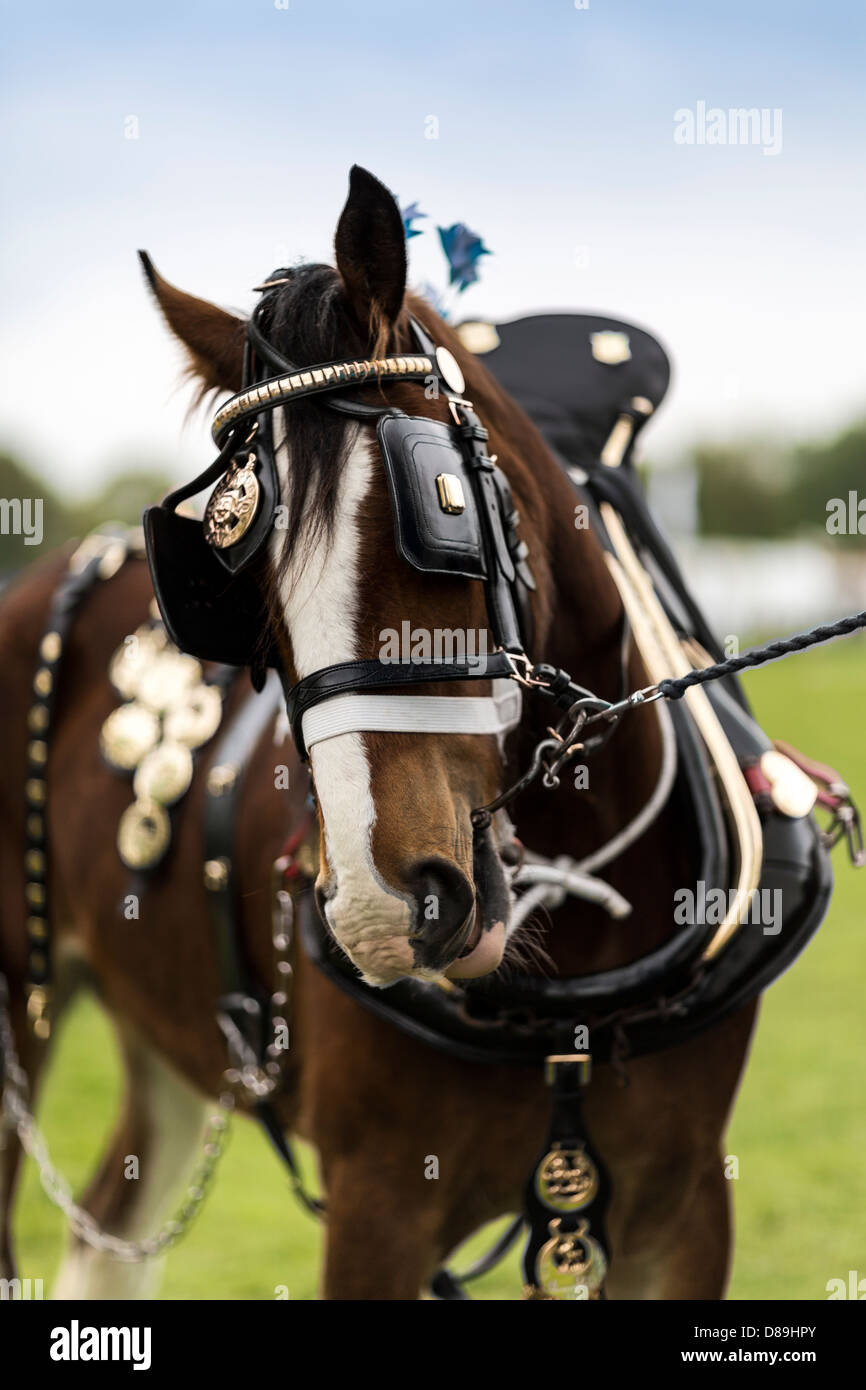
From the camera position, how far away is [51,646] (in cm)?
309

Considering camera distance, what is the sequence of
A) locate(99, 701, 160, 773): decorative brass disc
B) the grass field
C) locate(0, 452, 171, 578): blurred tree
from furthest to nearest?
the grass field
locate(0, 452, 171, 578): blurred tree
locate(99, 701, 160, 773): decorative brass disc

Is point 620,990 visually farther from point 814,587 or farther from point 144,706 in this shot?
point 814,587

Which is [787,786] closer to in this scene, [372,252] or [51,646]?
[372,252]

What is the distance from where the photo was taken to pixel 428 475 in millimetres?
1503

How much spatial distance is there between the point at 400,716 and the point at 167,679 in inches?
57.6

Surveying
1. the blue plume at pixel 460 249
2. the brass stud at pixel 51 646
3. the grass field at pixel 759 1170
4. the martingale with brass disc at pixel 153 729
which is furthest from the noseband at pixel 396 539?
the grass field at pixel 759 1170

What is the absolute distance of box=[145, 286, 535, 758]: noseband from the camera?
4.88ft

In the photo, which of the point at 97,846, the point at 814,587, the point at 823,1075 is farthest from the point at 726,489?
the point at 97,846

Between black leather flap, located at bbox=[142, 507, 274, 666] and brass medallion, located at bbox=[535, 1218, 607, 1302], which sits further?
brass medallion, located at bbox=[535, 1218, 607, 1302]

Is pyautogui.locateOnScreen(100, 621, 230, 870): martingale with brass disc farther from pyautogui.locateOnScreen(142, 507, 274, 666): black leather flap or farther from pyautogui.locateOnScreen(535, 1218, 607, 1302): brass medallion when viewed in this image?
pyautogui.locateOnScreen(535, 1218, 607, 1302): brass medallion

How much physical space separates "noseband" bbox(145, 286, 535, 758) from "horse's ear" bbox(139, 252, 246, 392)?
0.38 feet

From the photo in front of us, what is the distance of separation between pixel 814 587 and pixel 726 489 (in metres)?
9.59

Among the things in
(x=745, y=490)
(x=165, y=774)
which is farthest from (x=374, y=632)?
(x=745, y=490)

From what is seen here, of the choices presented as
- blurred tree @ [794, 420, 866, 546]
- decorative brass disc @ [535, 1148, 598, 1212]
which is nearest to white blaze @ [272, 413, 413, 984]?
decorative brass disc @ [535, 1148, 598, 1212]
